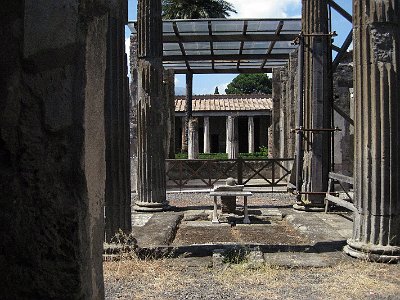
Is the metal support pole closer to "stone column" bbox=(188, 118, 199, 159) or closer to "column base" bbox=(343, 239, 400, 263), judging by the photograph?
"column base" bbox=(343, 239, 400, 263)

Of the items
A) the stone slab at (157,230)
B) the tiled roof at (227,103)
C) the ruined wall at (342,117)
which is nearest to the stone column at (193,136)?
the tiled roof at (227,103)

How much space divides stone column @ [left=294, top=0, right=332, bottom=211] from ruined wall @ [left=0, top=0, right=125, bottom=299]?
8.61m

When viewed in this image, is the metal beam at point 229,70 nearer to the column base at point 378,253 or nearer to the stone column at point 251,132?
the stone column at point 251,132

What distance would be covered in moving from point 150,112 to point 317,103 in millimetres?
3499

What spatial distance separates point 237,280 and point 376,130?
2354 mm

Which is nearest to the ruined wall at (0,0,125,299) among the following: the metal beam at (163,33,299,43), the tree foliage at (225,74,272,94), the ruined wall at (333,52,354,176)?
the metal beam at (163,33,299,43)

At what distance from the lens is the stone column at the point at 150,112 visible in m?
9.80


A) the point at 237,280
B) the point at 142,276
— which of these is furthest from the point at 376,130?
the point at 142,276

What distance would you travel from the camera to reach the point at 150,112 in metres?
10.2

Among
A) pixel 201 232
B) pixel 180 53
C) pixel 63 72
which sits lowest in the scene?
pixel 201 232

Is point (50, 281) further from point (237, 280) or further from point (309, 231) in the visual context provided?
point (309, 231)

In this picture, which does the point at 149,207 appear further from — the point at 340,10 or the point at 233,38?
the point at 233,38

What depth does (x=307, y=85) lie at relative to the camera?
32.5 feet

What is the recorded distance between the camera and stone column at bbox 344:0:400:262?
5414mm
